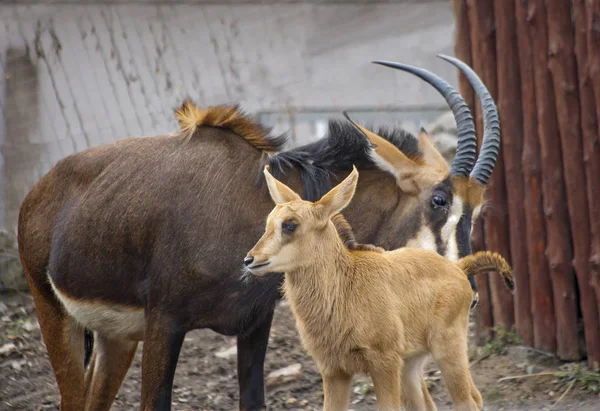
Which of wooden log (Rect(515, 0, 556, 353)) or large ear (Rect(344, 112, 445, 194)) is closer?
large ear (Rect(344, 112, 445, 194))

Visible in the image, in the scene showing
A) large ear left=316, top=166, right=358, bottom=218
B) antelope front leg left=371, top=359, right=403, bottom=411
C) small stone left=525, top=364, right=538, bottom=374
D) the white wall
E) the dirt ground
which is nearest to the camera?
antelope front leg left=371, top=359, right=403, bottom=411

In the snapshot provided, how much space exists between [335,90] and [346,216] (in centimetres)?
873

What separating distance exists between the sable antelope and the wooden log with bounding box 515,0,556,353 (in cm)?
129

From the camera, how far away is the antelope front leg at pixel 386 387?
17.4 feet

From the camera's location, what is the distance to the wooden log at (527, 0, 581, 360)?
819 cm

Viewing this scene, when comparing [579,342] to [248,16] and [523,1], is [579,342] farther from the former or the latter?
[248,16]

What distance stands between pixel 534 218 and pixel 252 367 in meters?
2.98

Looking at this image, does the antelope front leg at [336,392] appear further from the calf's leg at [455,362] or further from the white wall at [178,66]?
the white wall at [178,66]

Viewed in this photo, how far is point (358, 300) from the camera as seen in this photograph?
5.52 m

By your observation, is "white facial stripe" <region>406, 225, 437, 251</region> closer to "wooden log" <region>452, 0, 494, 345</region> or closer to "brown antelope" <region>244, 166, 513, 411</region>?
"brown antelope" <region>244, 166, 513, 411</region>

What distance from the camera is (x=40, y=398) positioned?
28.2 ft

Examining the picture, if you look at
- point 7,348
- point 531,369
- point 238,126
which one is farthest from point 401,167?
point 7,348

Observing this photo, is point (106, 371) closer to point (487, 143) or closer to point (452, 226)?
point (452, 226)

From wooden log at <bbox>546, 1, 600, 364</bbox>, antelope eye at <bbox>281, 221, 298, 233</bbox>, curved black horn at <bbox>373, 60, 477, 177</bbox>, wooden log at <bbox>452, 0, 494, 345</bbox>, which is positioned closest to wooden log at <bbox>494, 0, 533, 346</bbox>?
wooden log at <bbox>452, 0, 494, 345</bbox>
